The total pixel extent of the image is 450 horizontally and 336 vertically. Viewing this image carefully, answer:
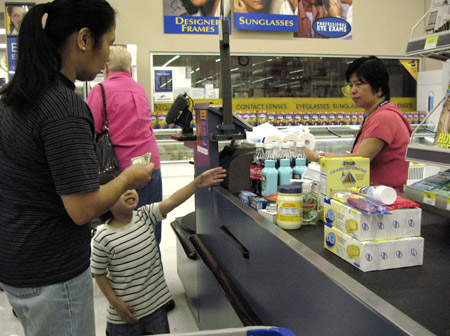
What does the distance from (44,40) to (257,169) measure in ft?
3.94

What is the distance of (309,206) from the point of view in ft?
5.27

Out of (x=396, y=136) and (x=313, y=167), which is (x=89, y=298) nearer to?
(x=313, y=167)

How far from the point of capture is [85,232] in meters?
1.34

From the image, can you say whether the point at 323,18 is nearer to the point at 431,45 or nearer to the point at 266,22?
the point at 266,22

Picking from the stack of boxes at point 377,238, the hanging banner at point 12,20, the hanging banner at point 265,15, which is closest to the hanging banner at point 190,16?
the hanging banner at point 265,15

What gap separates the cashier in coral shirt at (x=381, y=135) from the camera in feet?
7.30

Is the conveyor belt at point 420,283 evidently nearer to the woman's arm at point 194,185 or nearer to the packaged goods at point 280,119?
the woman's arm at point 194,185

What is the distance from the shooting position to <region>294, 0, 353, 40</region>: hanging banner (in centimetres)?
689

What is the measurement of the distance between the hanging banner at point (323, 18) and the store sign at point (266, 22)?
0.16 meters

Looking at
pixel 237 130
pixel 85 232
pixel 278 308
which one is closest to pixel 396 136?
pixel 237 130

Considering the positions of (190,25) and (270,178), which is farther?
(190,25)

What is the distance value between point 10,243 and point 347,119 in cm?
641

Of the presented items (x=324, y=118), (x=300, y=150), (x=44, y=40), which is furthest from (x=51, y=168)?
(x=324, y=118)

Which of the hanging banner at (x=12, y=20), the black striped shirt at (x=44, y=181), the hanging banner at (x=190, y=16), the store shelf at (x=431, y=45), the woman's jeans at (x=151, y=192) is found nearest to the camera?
the black striped shirt at (x=44, y=181)
